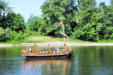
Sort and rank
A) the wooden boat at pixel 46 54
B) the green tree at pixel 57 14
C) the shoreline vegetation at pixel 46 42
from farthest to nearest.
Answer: the green tree at pixel 57 14, the shoreline vegetation at pixel 46 42, the wooden boat at pixel 46 54

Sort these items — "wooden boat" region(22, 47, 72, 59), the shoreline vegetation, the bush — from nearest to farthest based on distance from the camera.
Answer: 1. "wooden boat" region(22, 47, 72, 59)
2. the shoreline vegetation
3. the bush

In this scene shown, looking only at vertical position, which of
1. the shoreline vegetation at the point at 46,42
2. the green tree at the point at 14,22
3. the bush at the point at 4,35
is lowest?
the shoreline vegetation at the point at 46,42

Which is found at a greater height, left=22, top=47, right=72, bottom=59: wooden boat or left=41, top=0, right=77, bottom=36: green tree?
left=41, top=0, right=77, bottom=36: green tree

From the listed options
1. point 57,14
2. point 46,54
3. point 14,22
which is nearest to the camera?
point 46,54

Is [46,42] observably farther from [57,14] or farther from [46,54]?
[46,54]

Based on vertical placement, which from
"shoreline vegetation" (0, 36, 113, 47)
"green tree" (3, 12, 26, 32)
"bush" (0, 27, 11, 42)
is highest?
"green tree" (3, 12, 26, 32)

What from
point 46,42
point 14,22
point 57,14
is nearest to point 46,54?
point 46,42

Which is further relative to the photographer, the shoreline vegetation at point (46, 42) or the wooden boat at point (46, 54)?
the shoreline vegetation at point (46, 42)

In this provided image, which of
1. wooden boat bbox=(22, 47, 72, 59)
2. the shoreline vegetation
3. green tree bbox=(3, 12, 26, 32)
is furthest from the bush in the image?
wooden boat bbox=(22, 47, 72, 59)

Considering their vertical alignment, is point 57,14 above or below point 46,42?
above

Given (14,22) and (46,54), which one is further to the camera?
(14,22)

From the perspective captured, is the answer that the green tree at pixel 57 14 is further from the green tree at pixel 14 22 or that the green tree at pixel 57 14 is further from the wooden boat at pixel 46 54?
the wooden boat at pixel 46 54

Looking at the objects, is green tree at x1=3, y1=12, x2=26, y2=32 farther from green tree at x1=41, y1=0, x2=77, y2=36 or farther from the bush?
green tree at x1=41, y1=0, x2=77, y2=36

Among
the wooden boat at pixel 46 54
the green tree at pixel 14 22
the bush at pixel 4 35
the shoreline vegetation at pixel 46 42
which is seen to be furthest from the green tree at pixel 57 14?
the wooden boat at pixel 46 54
